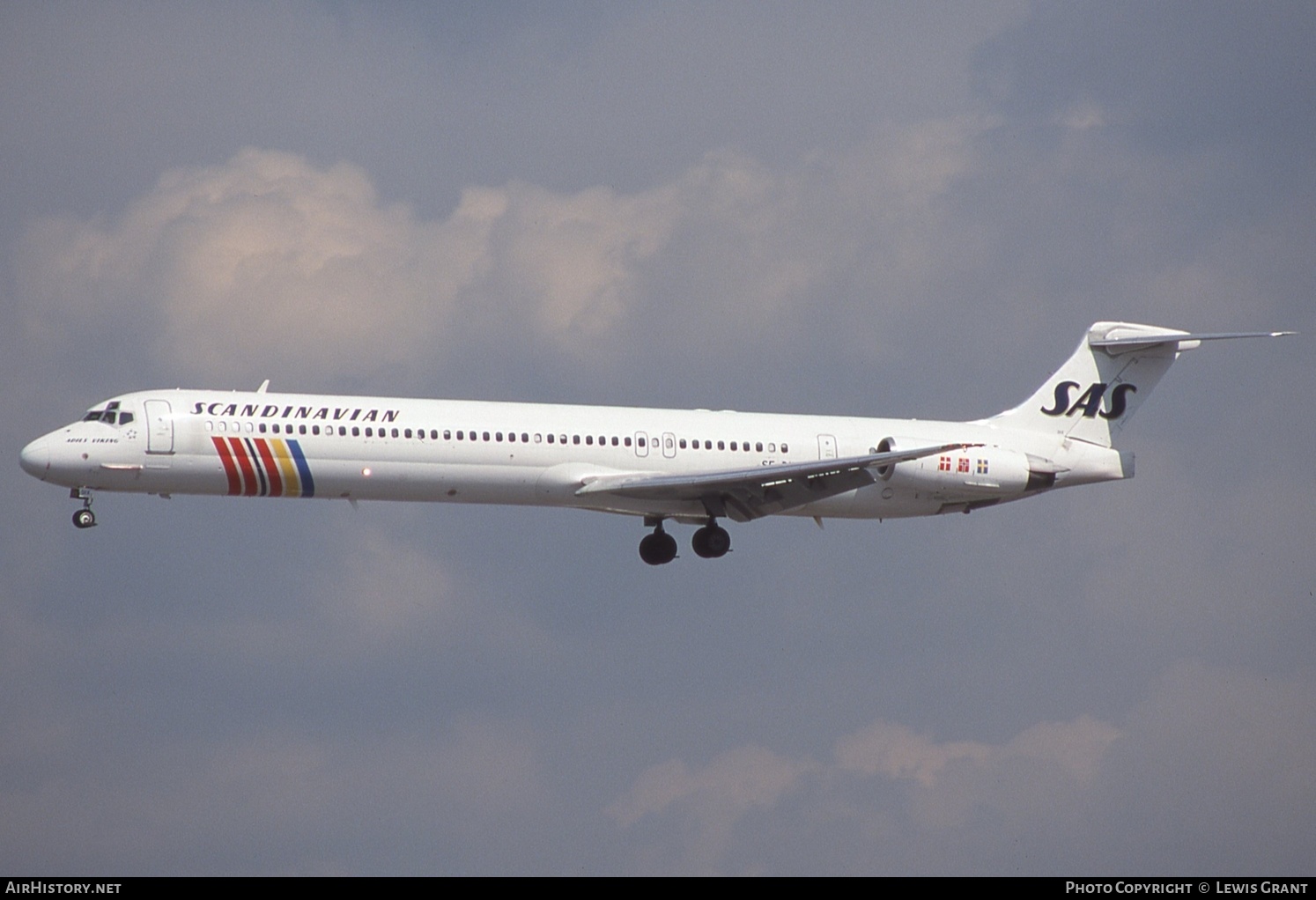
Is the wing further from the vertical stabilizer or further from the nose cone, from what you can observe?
the nose cone

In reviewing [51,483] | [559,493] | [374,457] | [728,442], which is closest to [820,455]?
[728,442]

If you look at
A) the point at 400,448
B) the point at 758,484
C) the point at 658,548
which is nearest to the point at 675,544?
the point at 658,548

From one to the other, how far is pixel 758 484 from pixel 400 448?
8.85 m

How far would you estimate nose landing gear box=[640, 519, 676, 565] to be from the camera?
54.2 metres

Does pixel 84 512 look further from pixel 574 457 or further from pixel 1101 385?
pixel 1101 385

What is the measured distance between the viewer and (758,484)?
50750 mm

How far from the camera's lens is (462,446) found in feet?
159

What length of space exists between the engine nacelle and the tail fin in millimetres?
2669

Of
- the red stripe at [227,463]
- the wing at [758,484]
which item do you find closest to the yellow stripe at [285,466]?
the red stripe at [227,463]

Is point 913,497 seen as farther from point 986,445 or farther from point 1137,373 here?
point 1137,373

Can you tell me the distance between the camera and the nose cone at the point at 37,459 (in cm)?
4775

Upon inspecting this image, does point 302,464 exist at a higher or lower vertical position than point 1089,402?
lower
